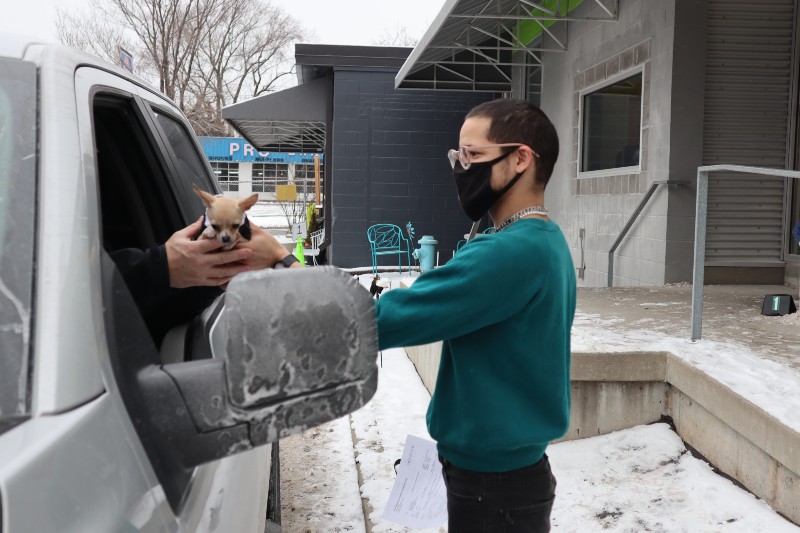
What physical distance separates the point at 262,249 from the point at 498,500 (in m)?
0.84

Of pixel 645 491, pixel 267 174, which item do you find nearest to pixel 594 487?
pixel 645 491

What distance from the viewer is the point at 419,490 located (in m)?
2.32

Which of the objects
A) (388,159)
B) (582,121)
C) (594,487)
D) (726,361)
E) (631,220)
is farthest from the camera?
(388,159)

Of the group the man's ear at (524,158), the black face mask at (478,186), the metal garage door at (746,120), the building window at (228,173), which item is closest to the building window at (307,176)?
the building window at (228,173)

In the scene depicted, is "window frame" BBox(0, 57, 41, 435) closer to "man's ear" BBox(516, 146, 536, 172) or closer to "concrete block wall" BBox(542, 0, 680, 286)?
"man's ear" BBox(516, 146, 536, 172)

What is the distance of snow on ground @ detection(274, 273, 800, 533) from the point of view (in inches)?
142

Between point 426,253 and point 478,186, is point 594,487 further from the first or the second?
point 426,253

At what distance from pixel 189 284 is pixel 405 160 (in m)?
13.1

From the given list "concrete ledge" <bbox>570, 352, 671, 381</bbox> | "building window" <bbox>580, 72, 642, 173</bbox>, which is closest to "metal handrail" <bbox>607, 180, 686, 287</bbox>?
"building window" <bbox>580, 72, 642, 173</bbox>

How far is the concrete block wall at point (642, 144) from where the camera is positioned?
8039 mm

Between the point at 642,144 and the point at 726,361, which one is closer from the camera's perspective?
the point at 726,361

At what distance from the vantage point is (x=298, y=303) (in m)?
1.16

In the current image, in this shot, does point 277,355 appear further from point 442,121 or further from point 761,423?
point 442,121

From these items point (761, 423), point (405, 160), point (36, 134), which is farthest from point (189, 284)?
point (405, 160)
